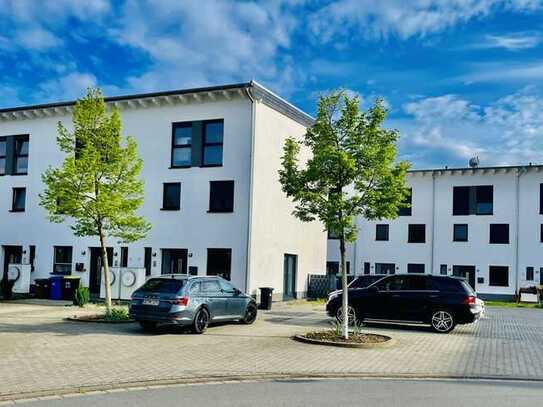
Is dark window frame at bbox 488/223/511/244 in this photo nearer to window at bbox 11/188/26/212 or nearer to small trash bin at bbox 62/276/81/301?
→ small trash bin at bbox 62/276/81/301

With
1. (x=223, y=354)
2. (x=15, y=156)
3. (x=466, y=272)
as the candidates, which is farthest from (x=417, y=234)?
(x=223, y=354)

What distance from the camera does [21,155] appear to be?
3070 cm

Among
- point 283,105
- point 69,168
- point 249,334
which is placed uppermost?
point 283,105

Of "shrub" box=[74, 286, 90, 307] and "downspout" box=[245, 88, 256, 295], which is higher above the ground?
"downspout" box=[245, 88, 256, 295]

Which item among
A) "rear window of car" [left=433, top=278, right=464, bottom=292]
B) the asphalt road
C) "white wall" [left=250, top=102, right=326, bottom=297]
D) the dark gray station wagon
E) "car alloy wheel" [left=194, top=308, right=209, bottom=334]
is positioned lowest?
the asphalt road

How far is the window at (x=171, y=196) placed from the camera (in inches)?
1059

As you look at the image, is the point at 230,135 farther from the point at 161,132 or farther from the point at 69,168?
the point at 69,168

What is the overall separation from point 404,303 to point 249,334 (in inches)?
196

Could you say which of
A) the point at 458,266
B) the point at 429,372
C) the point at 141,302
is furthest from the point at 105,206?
the point at 458,266

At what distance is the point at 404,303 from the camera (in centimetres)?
1845

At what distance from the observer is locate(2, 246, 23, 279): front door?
29891 mm

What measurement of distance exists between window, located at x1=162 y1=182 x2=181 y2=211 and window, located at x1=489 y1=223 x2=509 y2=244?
25.2 metres

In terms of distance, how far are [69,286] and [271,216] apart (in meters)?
9.15

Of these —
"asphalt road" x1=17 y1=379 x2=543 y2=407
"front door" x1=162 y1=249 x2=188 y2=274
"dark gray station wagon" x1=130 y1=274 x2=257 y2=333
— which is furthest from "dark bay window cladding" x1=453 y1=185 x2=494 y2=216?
"asphalt road" x1=17 y1=379 x2=543 y2=407
